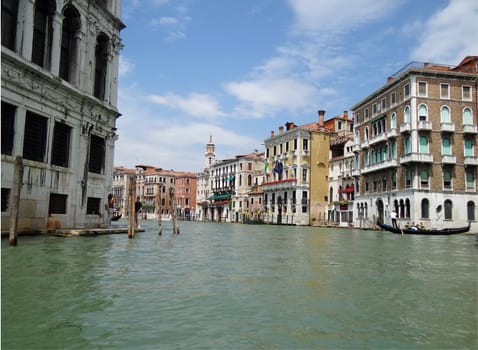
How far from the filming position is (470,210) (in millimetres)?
27734

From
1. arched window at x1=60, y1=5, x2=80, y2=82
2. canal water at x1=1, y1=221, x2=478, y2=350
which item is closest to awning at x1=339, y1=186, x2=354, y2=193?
arched window at x1=60, y1=5, x2=80, y2=82

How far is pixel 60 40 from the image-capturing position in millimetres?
14555

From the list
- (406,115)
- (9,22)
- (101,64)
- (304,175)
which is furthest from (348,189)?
(9,22)

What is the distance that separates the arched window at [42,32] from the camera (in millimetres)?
13742

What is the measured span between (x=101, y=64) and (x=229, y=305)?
15.5m

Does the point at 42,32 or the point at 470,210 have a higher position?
the point at 42,32

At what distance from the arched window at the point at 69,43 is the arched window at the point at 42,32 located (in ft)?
3.55

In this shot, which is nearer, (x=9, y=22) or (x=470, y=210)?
(x=9, y=22)

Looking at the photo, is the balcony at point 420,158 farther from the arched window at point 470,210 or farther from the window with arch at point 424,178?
the arched window at point 470,210

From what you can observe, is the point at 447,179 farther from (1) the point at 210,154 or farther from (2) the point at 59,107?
(1) the point at 210,154

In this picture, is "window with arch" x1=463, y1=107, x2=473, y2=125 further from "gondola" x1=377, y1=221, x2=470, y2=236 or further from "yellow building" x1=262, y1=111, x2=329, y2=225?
"yellow building" x1=262, y1=111, x2=329, y2=225

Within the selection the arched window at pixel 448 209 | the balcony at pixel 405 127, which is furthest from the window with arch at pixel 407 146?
the arched window at pixel 448 209

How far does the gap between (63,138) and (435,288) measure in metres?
12.9

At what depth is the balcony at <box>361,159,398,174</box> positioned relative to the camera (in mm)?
29914
